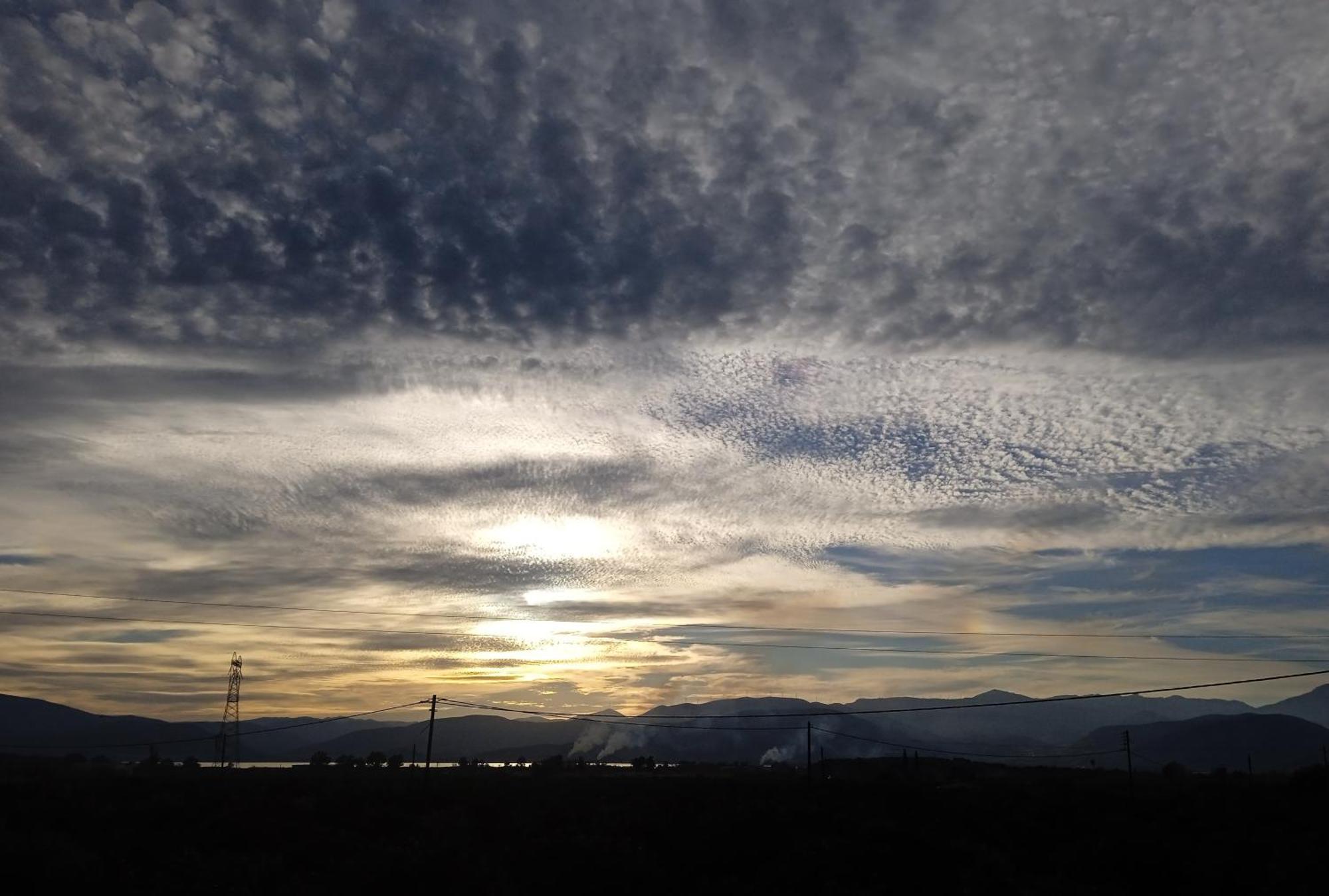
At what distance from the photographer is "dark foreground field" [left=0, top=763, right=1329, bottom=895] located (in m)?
34.9

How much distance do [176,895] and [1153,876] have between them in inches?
1426

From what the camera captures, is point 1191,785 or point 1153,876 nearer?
point 1153,876

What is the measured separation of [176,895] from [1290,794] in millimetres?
57189

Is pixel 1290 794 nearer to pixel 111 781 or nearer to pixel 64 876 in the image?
pixel 64 876

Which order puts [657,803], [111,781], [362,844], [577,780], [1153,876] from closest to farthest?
[1153,876]
[362,844]
[657,803]
[111,781]
[577,780]

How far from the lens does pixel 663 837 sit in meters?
43.8

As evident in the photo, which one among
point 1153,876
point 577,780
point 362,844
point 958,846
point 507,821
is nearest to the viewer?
point 1153,876

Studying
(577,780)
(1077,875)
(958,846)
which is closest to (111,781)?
(577,780)

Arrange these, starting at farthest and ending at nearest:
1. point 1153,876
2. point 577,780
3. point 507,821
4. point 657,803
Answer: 1. point 577,780
2. point 657,803
3. point 507,821
4. point 1153,876

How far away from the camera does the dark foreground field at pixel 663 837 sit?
1373 inches

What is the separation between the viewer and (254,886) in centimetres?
3406

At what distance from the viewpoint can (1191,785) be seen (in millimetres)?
59250

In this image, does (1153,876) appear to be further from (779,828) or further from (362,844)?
(362,844)

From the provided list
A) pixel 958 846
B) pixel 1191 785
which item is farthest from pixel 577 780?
pixel 1191 785
